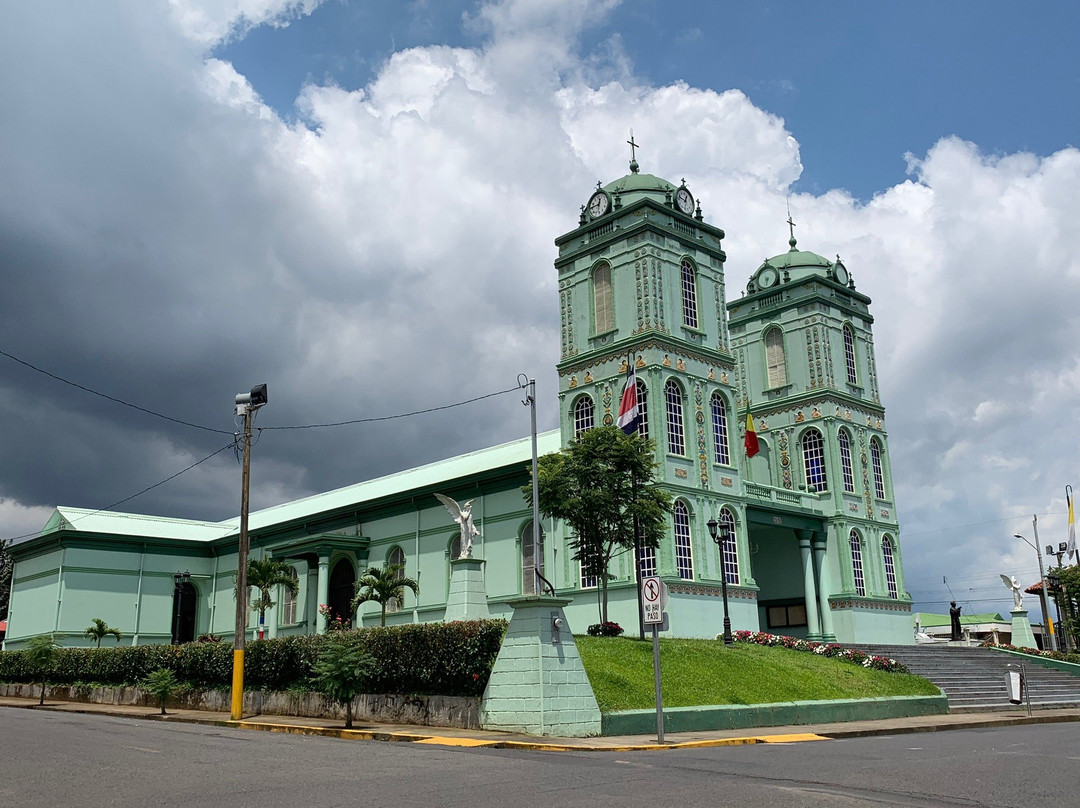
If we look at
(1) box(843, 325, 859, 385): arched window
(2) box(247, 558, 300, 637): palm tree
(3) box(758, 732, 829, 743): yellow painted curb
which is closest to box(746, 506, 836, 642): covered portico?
(1) box(843, 325, 859, 385): arched window

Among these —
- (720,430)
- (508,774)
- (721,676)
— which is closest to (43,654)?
(721,676)

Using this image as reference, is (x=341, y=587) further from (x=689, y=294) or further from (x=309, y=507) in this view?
(x=689, y=294)

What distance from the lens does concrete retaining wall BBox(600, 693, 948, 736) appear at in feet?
62.5

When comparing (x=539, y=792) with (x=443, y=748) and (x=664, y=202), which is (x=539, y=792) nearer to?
(x=443, y=748)

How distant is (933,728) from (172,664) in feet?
69.0

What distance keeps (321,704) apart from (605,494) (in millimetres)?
10641

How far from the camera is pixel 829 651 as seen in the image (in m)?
31.2

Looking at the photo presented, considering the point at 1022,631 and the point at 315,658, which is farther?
the point at 1022,631

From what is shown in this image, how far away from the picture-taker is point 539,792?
10.1 meters

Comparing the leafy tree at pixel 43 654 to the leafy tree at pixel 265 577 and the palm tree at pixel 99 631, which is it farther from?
the palm tree at pixel 99 631

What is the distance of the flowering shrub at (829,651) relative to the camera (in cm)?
3019

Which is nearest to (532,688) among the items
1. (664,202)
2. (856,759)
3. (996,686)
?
(856,759)

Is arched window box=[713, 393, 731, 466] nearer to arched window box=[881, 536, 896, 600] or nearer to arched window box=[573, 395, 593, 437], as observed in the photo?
arched window box=[573, 395, 593, 437]

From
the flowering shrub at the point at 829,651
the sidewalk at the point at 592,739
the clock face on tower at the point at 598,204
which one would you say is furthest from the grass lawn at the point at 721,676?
the clock face on tower at the point at 598,204
